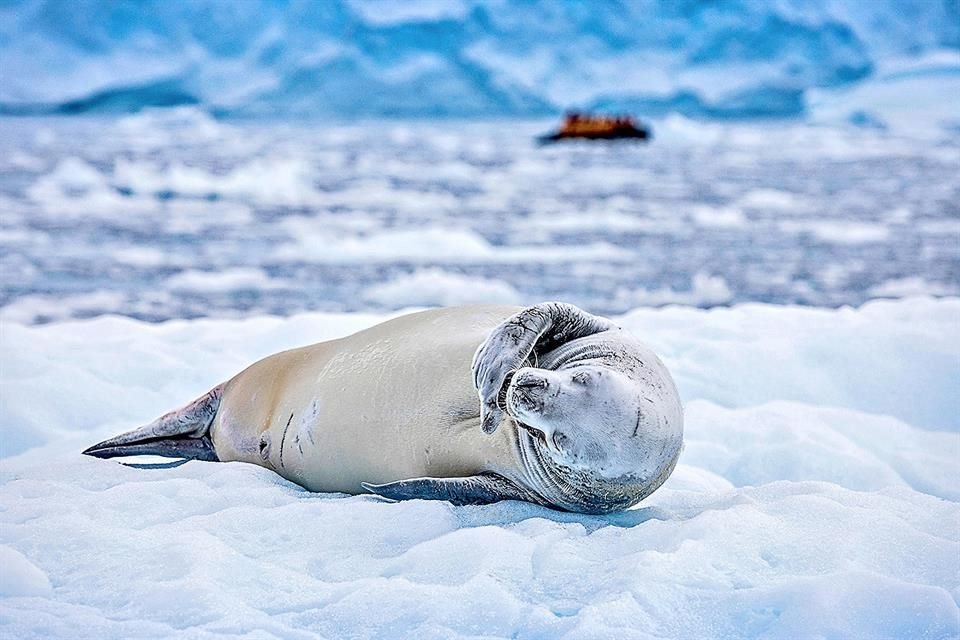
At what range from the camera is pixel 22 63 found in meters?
23.9

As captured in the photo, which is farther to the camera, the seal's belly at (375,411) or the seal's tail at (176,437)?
the seal's tail at (176,437)

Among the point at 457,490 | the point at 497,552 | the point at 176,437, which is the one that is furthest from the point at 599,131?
the point at 497,552

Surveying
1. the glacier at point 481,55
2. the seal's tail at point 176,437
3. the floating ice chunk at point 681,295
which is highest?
the glacier at point 481,55

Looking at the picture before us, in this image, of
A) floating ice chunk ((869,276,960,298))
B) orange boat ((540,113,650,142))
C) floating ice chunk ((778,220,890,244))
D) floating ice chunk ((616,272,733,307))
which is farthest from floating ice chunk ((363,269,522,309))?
orange boat ((540,113,650,142))

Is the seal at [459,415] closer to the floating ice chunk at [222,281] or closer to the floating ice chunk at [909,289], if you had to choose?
the floating ice chunk at [222,281]

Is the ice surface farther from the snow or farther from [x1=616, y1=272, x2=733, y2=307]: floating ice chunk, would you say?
the snow

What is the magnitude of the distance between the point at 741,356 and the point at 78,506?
2.39 m

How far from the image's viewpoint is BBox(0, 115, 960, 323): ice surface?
7301mm

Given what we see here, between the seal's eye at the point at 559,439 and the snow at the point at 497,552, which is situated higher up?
the seal's eye at the point at 559,439

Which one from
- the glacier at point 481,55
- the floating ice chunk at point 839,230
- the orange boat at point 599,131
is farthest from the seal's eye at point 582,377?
the glacier at point 481,55

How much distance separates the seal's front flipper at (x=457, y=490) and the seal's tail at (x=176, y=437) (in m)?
0.81

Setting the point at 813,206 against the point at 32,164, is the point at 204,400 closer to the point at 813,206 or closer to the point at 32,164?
the point at 813,206

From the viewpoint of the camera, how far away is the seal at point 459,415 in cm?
225

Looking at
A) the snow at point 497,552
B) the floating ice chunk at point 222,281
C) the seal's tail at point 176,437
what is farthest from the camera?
the floating ice chunk at point 222,281
